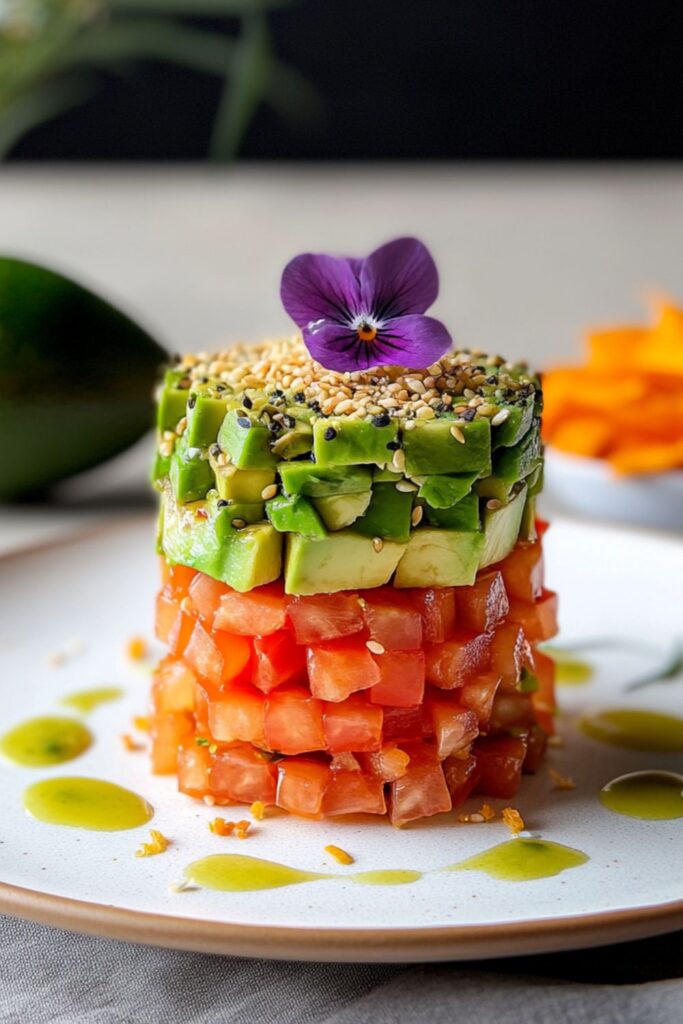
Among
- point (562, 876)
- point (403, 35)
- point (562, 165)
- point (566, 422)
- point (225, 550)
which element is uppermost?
point (403, 35)

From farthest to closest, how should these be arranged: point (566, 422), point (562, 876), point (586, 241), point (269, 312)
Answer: point (586, 241)
point (269, 312)
point (566, 422)
point (562, 876)

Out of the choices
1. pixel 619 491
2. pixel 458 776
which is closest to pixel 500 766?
pixel 458 776

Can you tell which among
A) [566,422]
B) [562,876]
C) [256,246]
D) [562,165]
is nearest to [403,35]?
[562,165]

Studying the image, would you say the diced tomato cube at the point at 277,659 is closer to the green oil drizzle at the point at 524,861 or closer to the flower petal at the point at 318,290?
the green oil drizzle at the point at 524,861

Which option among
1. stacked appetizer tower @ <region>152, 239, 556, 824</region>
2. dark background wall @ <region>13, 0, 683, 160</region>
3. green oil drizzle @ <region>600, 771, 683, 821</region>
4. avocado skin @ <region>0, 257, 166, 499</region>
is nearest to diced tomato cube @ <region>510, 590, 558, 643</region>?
stacked appetizer tower @ <region>152, 239, 556, 824</region>

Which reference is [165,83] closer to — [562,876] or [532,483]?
[532,483]

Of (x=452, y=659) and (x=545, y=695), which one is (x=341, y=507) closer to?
(x=452, y=659)

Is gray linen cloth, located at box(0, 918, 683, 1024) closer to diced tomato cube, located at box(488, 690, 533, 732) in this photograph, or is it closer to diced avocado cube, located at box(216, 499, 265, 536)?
diced tomato cube, located at box(488, 690, 533, 732)

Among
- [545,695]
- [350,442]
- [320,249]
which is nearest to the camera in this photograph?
[350,442]
